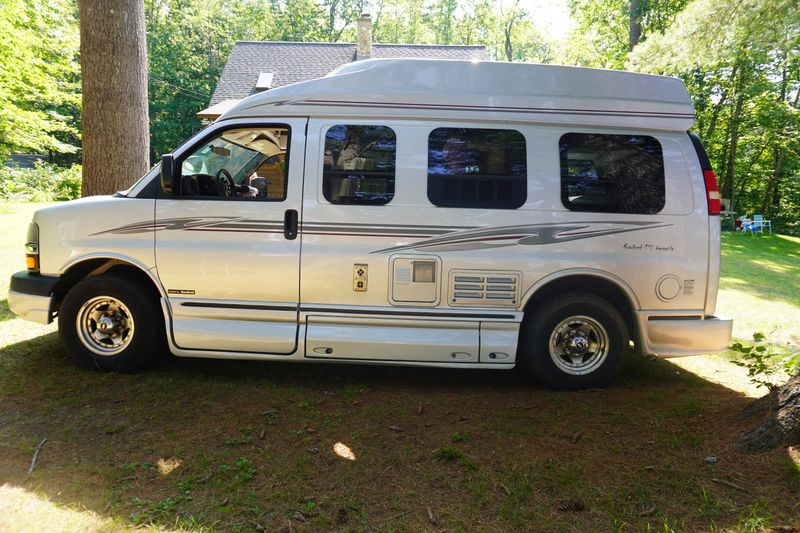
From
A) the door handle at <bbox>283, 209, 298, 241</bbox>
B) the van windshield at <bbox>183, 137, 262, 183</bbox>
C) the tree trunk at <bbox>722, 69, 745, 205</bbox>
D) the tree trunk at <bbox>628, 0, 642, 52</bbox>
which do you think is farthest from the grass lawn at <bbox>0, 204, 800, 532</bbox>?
the tree trunk at <bbox>722, 69, 745, 205</bbox>

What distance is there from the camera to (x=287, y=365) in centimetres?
557

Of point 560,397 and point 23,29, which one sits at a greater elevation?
point 23,29

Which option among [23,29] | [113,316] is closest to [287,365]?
[113,316]

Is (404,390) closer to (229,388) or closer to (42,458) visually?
(229,388)

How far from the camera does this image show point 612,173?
4922 mm

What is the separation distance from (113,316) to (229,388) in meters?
1.30

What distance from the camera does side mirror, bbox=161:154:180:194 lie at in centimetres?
479

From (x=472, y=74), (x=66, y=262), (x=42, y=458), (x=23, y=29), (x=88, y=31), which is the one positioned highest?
(x=23, y=29)

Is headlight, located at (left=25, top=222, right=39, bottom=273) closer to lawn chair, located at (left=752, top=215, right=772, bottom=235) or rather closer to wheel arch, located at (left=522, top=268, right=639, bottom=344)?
wheel arch, located at (left=522, top=268, right=639, bottom=344)

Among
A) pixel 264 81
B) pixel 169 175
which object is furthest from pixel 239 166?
pixel 264 81

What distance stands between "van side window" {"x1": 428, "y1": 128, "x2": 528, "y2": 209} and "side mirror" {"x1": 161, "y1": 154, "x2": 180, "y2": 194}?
7.35ft

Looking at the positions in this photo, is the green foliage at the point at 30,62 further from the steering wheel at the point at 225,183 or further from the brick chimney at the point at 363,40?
the steering wheel at the point at 225,183

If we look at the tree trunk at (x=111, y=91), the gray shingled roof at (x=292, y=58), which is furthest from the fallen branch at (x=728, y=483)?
the gray shingled roof at (x=292, y=58)

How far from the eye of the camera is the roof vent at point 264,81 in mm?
21770
